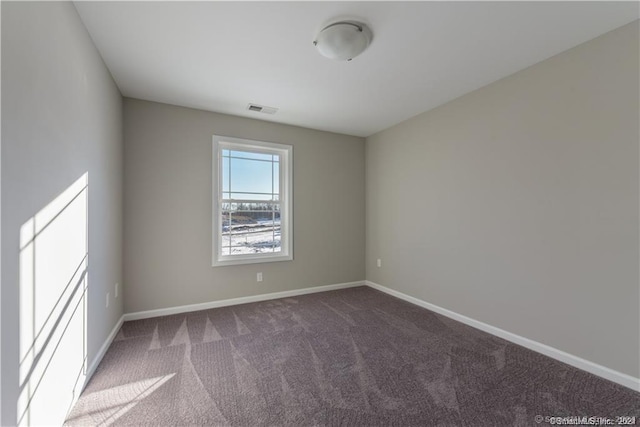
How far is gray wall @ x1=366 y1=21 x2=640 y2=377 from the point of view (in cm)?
194

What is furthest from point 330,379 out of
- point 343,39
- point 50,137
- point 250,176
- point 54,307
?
Result: point 250,176

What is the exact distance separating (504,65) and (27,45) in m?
3.25

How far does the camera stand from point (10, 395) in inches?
41.8

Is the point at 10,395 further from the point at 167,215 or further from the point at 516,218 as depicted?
the point at 516,218

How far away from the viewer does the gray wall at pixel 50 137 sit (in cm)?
107

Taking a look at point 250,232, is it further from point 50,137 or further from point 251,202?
point 50,137

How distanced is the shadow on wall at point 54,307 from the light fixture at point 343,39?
6.44ft

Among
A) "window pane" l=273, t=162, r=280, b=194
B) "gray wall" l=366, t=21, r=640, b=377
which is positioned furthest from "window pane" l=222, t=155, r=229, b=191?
"gray wall" l=366, t=21, r=640, b=377

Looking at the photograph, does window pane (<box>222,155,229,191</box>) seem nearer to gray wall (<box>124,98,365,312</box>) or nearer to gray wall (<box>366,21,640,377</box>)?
gray wall (<box>124,98,365,312</box>)

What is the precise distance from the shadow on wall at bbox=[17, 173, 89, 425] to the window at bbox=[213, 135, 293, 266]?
1.69m

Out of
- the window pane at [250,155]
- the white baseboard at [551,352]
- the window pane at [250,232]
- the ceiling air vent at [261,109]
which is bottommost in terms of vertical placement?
the white baseboard at [551,352]

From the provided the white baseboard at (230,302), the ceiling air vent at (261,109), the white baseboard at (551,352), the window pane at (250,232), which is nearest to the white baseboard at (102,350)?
the white baseboard at (230,302)

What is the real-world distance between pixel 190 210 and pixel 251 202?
799 mm

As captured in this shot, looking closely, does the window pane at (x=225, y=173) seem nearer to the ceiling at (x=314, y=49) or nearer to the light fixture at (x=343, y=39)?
the ceiling at (x=314, y=49)
